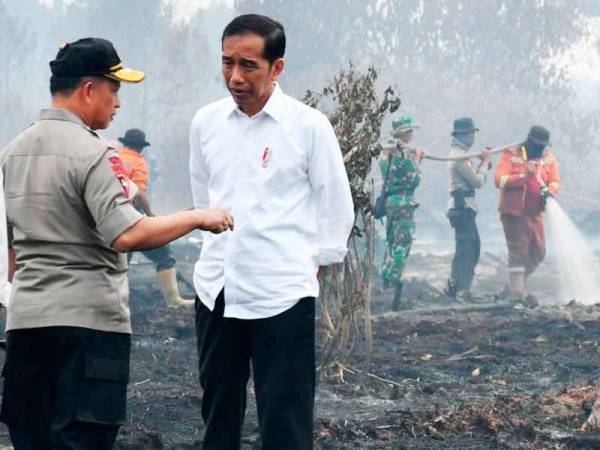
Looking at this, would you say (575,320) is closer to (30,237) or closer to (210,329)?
(210,329)

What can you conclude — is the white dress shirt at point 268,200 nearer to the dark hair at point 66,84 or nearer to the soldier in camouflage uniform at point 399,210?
the dark hair at point 66,84

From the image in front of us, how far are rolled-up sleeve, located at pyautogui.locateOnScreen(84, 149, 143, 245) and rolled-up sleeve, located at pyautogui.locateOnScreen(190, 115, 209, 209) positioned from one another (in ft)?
2.58

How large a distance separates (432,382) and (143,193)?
3.63 metres

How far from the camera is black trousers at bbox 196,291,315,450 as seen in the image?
4070 mm

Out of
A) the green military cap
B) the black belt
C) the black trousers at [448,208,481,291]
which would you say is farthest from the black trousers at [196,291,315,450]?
the black belt

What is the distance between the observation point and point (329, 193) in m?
4.17

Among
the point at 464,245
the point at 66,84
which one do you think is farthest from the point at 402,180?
the point at 66,84

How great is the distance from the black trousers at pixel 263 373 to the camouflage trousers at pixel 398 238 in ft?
29.1

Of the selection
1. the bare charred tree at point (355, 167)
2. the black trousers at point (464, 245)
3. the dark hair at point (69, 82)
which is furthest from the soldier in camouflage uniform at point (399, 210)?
the dark hair at point (69, 82)

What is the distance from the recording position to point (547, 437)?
251 inches

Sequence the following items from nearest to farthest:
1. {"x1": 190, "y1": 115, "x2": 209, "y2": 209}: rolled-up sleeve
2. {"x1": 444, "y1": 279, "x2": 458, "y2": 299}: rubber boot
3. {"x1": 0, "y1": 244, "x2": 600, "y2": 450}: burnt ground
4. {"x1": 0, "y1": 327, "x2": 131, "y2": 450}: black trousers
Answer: {"x1": 0, "y1": 327, "x2": 131, "y2": 450}: black trousers → {"x1": 190, "y1": 115, "x2": 209, "y2": 209}: rolled-up sleeve → {"x1": 0, "y1": 244, "x2": 600, "y2": 450}: burnt ground → {"x1": 444, "y1": 279, "x2": 458, "y2": 299}: rubber boot

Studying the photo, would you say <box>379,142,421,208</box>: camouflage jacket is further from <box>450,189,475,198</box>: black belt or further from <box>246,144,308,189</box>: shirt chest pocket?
<box>246,144,308,189</box>: shirt chest pocket

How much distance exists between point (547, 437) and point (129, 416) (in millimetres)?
2321

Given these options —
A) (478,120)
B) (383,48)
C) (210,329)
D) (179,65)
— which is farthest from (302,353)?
(179,65)
